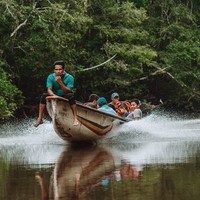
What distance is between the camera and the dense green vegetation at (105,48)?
25.0 m

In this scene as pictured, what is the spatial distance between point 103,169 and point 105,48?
18.9 meters

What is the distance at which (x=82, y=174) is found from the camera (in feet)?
29.5

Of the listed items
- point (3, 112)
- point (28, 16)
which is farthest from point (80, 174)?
point (28, 16)

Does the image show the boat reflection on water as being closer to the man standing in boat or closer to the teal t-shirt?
the man standing in boat

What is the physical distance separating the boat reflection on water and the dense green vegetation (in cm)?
1215

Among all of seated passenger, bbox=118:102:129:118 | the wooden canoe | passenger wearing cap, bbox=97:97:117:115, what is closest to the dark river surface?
the wooden canoe

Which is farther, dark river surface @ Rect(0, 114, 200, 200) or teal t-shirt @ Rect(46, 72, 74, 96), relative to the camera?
teal t-shirt @ Rect(46, 72, 74, 96)

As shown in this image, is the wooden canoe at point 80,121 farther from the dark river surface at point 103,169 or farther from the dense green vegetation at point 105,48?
the dense green vegetation at point 105,48

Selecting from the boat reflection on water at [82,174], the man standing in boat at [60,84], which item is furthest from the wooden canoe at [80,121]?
the boat reflection on water at [82,174]

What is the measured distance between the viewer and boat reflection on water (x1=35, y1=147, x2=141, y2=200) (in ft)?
24.5

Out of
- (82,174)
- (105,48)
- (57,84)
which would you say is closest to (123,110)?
(57,84)

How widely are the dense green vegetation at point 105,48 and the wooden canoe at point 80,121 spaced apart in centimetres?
862

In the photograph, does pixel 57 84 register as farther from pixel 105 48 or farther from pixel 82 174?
pixel 105 48

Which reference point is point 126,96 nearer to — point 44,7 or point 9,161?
point 44,7
